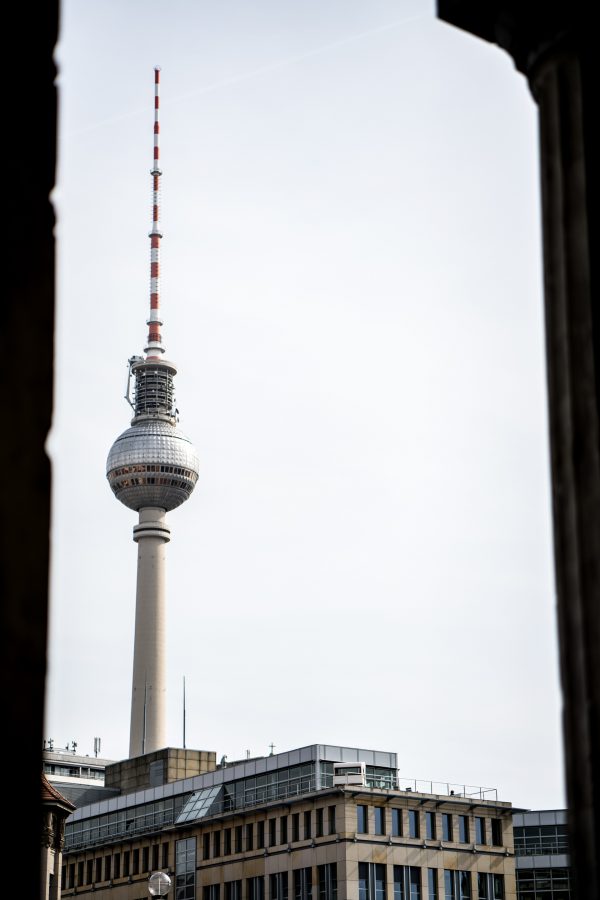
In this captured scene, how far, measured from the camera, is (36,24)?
8.82m

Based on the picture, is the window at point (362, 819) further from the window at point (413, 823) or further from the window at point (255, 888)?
the window at point (255, 888)

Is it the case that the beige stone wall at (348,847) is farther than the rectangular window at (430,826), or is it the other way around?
the rectangular window at (430,826)

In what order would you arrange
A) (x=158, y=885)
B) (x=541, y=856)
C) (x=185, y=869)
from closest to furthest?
1. (x=158, y=885)
2. (x=185, y=869)
3. (x=541, y=856)

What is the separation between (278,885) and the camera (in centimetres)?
11512

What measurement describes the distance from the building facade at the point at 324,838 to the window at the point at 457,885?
0.23 ft

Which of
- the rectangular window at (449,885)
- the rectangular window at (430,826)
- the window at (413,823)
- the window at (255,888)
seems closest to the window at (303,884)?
the window at (255,888)

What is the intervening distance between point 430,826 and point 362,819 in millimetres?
6029

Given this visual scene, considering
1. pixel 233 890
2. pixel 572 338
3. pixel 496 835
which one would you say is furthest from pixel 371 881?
pixel 572 338

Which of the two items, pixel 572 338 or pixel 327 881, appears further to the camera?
pixel 327 881

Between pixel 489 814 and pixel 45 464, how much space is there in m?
114

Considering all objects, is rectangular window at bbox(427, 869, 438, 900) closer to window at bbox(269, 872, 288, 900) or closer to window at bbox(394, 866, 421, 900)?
window at bbox(394, 866, 421, 900)

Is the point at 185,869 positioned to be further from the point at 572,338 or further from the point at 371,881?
the point at 572,338

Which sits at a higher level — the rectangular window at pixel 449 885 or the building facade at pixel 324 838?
the building facade at pixel 324 838

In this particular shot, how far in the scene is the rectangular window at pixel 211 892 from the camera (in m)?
120
